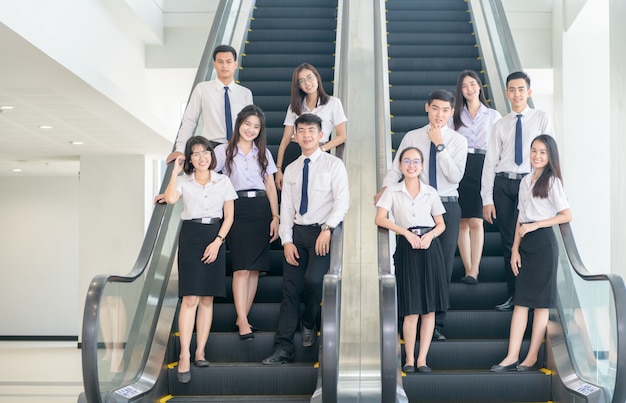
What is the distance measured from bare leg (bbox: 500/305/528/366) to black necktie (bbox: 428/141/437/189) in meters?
1.15

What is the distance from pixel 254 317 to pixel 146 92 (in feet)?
31.5

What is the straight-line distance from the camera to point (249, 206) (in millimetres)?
6277

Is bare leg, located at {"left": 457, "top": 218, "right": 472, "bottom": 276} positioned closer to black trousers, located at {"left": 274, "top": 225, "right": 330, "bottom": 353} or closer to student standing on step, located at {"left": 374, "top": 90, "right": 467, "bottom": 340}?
student standing on step, located at {"left": 374, "top": 90, "right": 467, "bottom": 340}

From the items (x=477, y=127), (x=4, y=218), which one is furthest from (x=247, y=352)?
(x=4, y=218)

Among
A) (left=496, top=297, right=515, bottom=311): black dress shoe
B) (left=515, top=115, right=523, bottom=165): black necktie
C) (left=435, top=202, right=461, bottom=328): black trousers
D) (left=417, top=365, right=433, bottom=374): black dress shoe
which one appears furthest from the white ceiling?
(left=496, top=297, right=515, bottom=311): black dress shoe

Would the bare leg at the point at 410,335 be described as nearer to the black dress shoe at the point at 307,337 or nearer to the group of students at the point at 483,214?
the group of students at the point at 483,214

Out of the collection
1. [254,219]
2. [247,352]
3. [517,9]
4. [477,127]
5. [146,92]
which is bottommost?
[247,352]

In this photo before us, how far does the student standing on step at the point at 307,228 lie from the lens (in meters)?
5.87

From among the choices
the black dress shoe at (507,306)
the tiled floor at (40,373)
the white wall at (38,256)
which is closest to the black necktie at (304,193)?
the black dress shoe at (507,306)

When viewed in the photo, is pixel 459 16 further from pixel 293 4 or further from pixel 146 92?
pixel 146 92

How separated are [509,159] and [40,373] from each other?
9.64 m

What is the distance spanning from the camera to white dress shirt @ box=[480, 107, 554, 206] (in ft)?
21.1

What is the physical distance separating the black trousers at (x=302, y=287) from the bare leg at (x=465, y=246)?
130 cm

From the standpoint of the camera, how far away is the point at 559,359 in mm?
5629
